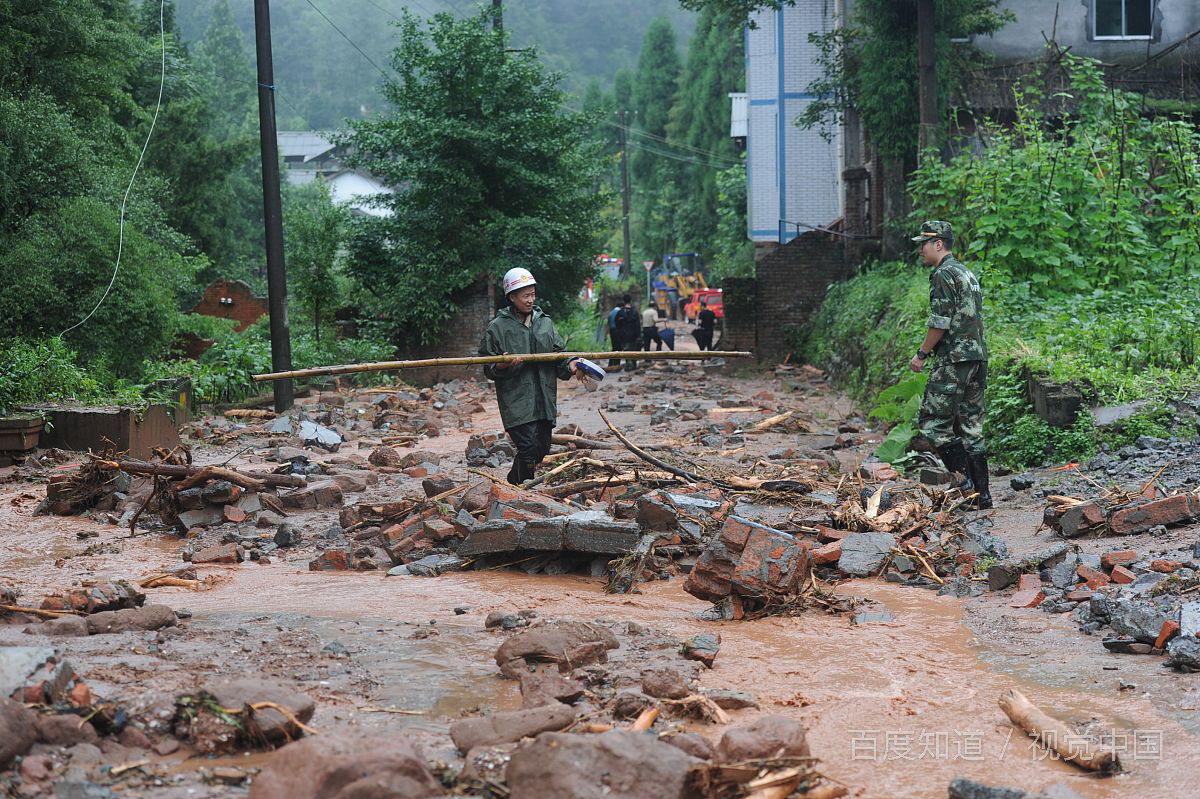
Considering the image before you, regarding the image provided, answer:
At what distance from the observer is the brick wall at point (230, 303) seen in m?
33.0

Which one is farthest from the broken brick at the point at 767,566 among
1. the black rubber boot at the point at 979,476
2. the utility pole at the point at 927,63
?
the utility pole at the point at 927,63

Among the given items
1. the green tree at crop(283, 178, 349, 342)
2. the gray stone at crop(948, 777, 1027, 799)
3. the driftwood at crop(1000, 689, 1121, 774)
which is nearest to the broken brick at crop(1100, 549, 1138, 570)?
the driftwood at crop(1000, 689, 1121, 774)

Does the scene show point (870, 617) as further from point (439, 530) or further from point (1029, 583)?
point (439, 530)

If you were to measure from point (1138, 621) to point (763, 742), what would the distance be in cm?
237

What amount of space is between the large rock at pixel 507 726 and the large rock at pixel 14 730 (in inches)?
48.7

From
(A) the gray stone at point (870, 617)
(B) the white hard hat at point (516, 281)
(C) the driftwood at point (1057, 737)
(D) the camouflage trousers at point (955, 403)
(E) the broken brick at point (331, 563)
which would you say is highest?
(B) the white hard hat at point (516, 281)

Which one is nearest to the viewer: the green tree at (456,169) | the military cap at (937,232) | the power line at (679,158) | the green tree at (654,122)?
the military cap at (937,232)

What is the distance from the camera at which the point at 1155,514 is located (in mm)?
7059

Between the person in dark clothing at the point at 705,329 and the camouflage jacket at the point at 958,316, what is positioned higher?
the camouflage jacket at the point at 958,316

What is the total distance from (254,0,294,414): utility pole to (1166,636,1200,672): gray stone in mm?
13456

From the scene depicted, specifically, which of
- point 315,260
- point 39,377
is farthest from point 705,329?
point 39,377

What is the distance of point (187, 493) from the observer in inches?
339

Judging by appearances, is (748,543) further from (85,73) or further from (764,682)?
(85,73)

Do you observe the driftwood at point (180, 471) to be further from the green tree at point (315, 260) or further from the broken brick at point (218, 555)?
the green tree at point (315, 260)
